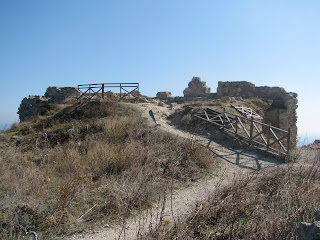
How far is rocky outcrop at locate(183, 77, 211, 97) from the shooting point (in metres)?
23.7

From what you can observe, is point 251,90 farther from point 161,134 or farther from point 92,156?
point 92,156

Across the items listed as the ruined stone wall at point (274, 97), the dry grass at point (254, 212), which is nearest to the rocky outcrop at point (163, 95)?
the ruined stone wall at point (274, 97)

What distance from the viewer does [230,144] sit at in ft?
39.2

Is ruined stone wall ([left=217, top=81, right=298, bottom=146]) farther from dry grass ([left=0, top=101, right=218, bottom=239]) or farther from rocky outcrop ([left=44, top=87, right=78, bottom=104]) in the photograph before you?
rocky outcrop ([left=44, top=87, right=78, bottom=104])

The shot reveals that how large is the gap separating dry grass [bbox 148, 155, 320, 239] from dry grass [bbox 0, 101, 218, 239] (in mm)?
955

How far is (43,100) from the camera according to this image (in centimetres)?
2012

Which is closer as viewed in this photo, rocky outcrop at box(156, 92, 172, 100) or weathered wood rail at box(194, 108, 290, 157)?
weathered wood rail at box(194, 108, 290, 157)

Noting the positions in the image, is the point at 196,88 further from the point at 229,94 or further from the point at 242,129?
the point at 242,129

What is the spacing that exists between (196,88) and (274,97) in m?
6.48

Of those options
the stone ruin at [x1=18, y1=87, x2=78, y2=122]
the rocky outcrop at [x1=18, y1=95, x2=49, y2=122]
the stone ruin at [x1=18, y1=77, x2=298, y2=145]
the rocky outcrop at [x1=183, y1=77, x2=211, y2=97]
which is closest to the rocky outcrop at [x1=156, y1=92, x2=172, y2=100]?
the stone ruin at [x1=18, y1=77, x2=298, y2=145]

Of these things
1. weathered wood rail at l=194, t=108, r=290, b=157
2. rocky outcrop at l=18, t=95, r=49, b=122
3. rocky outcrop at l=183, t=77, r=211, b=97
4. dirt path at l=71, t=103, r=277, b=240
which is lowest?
dirt path at l=71, t=103, r=277, b=240

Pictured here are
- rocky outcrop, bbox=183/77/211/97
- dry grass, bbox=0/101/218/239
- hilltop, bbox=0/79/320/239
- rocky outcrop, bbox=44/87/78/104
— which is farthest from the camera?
rocky outcrop, bbox=183/77/211/97

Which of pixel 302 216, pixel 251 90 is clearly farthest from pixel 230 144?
pixel 251 90

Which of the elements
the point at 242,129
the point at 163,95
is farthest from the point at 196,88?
the point at 242,129
